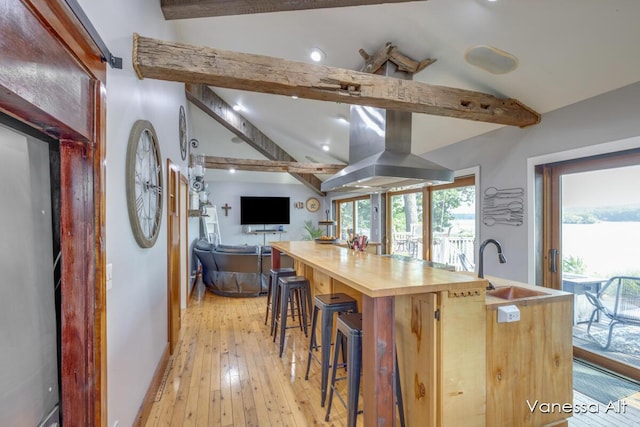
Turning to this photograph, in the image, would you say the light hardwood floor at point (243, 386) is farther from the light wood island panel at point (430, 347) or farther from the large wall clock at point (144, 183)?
the large wall clock at point (144, 183)

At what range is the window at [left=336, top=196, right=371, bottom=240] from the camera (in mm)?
7285

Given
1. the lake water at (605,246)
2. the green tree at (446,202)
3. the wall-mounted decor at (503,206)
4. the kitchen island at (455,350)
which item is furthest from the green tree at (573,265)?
the kitchen island at (455,350)

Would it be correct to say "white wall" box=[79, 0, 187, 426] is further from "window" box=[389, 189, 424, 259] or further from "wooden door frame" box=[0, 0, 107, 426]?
"window" box=[389, 189, 424, 259]

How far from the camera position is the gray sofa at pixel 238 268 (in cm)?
506

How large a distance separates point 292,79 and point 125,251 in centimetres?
158

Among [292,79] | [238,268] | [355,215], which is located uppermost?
[292,79]

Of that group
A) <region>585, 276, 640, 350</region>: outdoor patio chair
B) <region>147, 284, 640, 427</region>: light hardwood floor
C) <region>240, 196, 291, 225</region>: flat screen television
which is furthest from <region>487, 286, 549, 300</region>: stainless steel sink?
<region>240, 196, 291, 225</region>: flat screen television

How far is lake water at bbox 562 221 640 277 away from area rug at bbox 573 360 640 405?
89 centimetres

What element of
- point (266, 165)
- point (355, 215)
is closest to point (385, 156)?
point (266, 165)

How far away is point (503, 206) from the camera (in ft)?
11.4

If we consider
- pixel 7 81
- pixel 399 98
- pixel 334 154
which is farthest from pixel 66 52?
pixel 334 154

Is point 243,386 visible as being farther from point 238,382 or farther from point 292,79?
point 292,79

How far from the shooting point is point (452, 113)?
2.74 meters

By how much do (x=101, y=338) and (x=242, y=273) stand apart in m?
3.84
